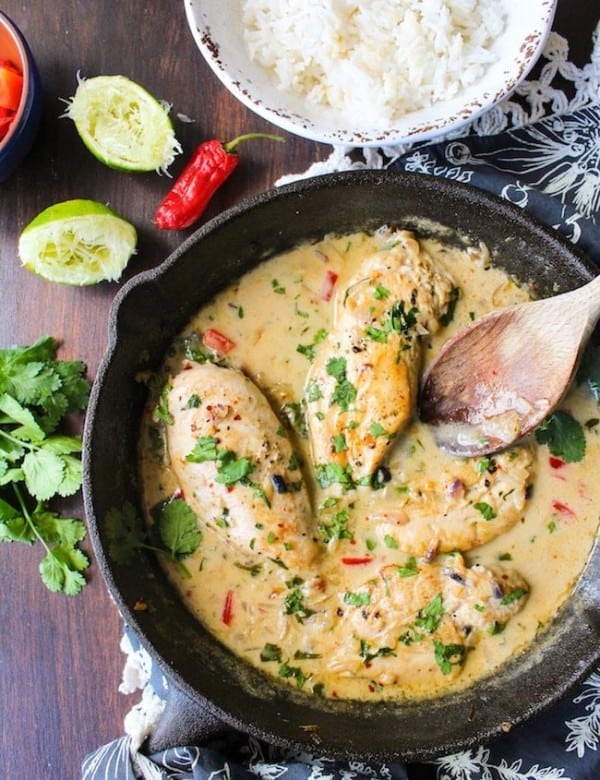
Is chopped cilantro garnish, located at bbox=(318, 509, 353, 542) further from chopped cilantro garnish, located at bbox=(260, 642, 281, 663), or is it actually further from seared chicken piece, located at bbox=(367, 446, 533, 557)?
chopped cilantro garnish, located at bbox=(260, 642, 281, 663)

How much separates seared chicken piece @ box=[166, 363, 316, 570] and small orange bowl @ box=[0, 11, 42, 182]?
3.12 ft

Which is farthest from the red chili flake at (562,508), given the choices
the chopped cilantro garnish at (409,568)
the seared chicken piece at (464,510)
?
the chopped cilantro garnish at (409,568)

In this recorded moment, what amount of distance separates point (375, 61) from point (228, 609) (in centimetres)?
176

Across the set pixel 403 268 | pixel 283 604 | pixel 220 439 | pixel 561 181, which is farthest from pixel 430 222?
pixel 283 604

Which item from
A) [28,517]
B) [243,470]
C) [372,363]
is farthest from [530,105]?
[28,517]

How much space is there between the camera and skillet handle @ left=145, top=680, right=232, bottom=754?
2.94 m

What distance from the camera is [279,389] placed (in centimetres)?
308

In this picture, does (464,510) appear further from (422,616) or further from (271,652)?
(271,652)

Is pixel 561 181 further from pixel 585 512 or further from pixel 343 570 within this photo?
pixel 343 570

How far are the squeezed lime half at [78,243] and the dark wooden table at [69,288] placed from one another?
10 cm

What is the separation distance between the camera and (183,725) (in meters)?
2.96

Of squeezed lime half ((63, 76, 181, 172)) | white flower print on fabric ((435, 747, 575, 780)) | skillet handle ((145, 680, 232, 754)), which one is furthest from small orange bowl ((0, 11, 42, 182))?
white flower print on fabric ((435, 747, 575, 780))

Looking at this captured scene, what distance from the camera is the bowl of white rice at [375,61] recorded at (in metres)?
2.87

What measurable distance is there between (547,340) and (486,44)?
92cm
